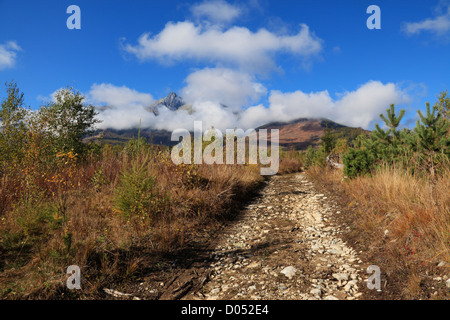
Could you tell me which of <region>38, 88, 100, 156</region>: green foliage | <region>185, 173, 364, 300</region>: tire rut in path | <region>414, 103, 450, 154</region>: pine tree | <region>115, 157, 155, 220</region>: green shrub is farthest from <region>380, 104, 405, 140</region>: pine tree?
<region>38, 88, 100, 156</region>: green foliage

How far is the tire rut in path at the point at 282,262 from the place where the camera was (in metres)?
3.07

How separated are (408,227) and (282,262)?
211 centimetres

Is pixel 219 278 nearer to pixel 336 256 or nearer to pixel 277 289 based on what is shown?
pixel 277 289

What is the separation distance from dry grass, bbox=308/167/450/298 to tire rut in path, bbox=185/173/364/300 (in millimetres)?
484

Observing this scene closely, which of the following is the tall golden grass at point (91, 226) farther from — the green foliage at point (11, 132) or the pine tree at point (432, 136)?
the pine tree at point (432, 136)

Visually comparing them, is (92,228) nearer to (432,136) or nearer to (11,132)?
(11,132)

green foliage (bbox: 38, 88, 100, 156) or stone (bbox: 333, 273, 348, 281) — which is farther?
green foliage (bbox: 38, 88, 100, 156)

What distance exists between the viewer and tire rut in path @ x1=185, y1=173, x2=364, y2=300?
121 inches

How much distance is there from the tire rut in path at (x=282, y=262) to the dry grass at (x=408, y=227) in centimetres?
48

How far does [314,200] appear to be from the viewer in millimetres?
8055

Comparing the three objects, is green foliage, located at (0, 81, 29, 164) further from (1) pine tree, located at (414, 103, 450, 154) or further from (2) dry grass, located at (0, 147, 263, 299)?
(1) pine tree, located at (414, 103, 450, 154)

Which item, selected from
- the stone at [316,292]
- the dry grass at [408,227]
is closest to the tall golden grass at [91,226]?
the stone at [316,292]
